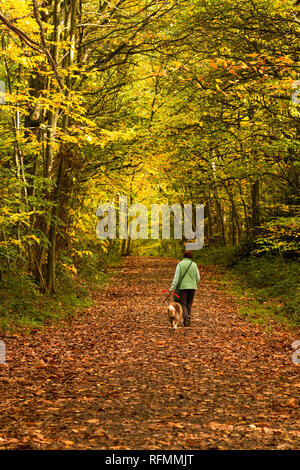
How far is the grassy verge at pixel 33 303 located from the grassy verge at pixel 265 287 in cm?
523

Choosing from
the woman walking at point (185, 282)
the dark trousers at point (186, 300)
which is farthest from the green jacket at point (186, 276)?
the dark trousers at point (186, 300)

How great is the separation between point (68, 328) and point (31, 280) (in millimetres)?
2370

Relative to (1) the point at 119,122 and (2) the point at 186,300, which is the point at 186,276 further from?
(1) the point at 119,122

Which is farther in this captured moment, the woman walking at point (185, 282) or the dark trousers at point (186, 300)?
the dark trousers at point (186, 300)

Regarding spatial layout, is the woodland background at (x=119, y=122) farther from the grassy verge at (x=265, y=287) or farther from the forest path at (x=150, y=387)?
the forest path at (x=150, y=387)

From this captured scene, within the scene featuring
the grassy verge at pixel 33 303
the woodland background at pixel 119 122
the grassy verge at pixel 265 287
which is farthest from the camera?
the grassy verge at pixel 265 287

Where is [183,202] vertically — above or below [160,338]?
above

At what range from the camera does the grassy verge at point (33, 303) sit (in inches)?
420

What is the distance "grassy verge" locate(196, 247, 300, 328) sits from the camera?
43.5ft

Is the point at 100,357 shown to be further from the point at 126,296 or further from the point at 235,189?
the point at 235,189

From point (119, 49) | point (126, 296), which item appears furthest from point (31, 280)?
point (119, 49)

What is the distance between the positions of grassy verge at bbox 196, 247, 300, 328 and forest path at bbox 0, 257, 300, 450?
1.44 m
